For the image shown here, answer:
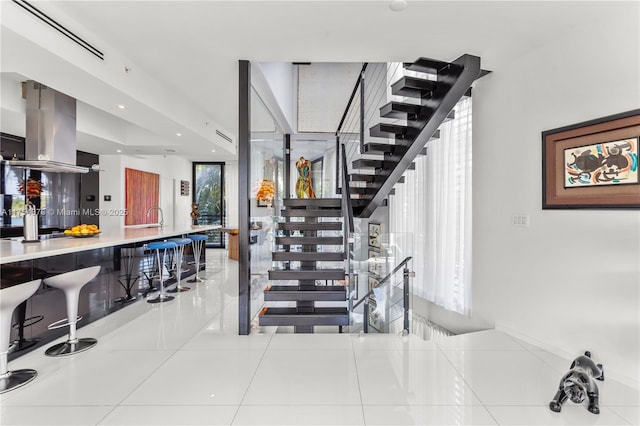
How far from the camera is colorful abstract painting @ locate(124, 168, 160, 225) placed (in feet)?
26.2

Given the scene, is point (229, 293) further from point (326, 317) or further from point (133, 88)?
point (133, 88)

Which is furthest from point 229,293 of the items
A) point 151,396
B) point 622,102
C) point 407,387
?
point 622,102

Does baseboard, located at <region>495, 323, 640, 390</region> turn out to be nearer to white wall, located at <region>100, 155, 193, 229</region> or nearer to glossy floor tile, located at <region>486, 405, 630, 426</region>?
glossy floor tile, located at <region>486, 405, 630, 426</region>

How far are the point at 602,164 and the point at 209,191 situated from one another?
9.93 m

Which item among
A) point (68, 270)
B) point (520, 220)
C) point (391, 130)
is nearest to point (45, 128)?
point (68, 270)

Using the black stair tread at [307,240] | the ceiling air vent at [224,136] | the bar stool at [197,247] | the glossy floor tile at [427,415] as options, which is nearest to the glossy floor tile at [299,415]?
the glossy floor tile at [427,415]

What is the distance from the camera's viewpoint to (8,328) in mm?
2402

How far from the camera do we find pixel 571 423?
6.74ft

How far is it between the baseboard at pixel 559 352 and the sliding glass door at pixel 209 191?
28.8ft

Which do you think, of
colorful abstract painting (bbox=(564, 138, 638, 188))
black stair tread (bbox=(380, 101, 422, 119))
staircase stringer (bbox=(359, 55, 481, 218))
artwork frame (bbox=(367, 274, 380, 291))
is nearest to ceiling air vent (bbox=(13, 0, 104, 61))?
black stair tread (bbox=(380, 101, 422, 119))

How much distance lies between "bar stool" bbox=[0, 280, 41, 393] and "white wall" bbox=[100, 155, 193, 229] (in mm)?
5555

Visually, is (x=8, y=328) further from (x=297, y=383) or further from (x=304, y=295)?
(x=304, y=295)

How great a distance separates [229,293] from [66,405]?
3129 millimetres

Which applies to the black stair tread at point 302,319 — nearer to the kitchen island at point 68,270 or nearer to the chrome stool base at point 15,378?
the kitchen island at point 68,270
